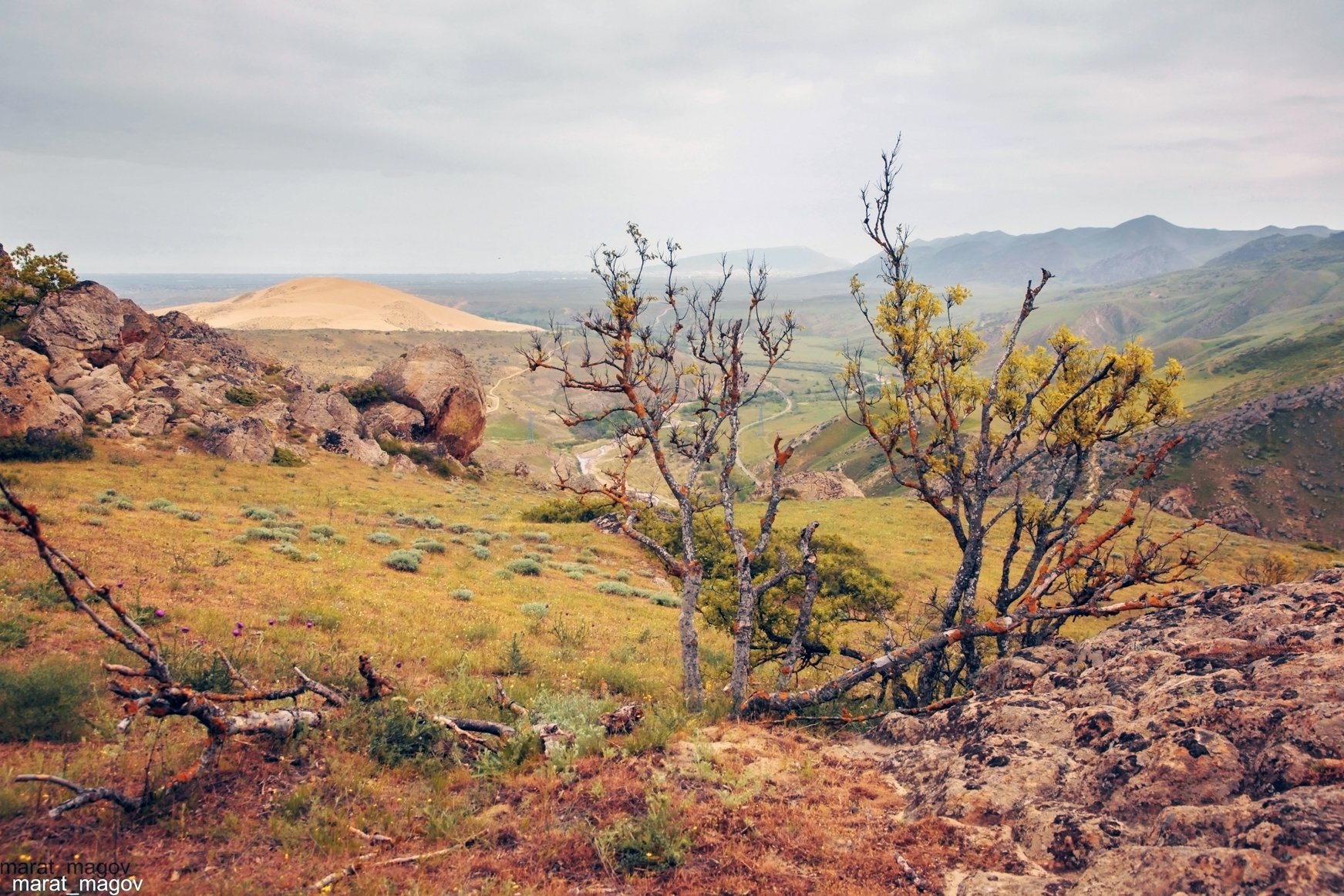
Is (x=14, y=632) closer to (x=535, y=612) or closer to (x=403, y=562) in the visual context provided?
(x=535, y=612)

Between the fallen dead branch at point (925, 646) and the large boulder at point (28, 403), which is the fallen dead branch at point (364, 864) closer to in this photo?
the fallen dead branch at point (925, 646)

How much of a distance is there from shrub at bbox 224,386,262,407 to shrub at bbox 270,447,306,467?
24.2ft

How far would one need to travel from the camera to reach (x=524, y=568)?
2484cm

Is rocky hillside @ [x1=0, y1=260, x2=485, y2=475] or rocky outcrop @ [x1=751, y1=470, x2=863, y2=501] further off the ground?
rocky hillside @ [x1=0, y1=260, x2=485, y2=475]

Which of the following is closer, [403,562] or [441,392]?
[403,562]

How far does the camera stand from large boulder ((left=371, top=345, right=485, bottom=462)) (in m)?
51.2

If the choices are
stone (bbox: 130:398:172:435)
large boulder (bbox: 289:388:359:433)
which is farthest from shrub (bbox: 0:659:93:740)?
large boulder (bbox: 289:388:359:433)

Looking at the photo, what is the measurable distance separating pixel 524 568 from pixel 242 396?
31.8 metres

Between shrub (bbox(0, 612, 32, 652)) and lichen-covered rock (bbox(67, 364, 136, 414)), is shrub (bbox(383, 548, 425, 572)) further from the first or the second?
lichen-covered rock (bbox(67, 364, 136, 414))

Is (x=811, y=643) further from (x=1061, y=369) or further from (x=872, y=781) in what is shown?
(x=1061, y=369)

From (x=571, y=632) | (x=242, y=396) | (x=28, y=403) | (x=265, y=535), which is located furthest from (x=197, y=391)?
(x=571, y=632)

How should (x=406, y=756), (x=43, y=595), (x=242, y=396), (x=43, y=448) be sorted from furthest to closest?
(x=242, y=396), (x=43, y=448), (x=43, y=595), (x=406, y=756)

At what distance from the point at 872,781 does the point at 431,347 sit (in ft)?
174

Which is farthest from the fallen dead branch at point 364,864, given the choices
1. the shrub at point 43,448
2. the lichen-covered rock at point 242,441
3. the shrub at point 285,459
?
the shrub at point 285,459
